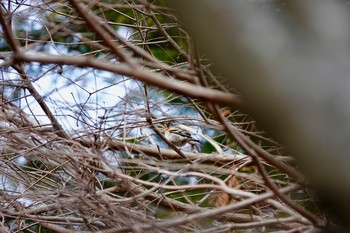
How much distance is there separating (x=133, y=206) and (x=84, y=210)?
393mm

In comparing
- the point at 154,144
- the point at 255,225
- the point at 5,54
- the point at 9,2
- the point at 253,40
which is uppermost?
the point at 9,2

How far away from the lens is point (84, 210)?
3145mm

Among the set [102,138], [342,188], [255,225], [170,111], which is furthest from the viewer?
[170,111]

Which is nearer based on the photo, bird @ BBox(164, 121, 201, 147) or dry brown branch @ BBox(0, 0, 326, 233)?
dry brown branch @ BBox(0, 0, 326, 233)

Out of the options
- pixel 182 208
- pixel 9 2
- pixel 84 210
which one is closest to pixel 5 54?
pixel 9 2

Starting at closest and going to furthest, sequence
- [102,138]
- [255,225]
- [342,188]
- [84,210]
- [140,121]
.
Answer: [342,188] < [255,225] < [84,210] < [102,138] < [140,121]

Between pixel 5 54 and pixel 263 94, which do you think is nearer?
pixel 263 94

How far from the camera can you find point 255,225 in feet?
8.75

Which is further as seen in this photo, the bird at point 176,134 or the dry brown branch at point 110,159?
the bird at point 176,134

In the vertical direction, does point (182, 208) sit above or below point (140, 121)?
below

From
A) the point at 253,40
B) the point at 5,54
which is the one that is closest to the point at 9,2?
the point at 5,54

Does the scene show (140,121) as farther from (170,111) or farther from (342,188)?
(342,188)

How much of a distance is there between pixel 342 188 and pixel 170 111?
2.94 meters

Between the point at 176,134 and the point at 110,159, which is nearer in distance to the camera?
the point at 110,159
